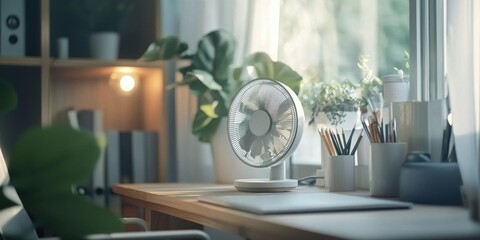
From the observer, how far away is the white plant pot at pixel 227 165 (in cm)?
258

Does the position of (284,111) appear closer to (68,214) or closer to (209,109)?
(209,109)

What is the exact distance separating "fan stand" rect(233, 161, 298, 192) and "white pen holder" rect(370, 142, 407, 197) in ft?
1.07

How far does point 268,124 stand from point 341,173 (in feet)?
0.83

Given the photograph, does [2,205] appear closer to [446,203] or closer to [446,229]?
[446,229]

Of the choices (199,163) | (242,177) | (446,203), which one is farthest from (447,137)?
(199,163)

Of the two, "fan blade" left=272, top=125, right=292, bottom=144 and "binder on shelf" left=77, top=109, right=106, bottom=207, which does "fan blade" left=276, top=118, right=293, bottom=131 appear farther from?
"binder on shelf" left=77, top=109, right=106, bottom=207

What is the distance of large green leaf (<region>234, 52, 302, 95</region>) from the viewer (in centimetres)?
246

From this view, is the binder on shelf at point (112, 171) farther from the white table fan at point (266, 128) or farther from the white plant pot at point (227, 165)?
the white table fan at point (266, 128)

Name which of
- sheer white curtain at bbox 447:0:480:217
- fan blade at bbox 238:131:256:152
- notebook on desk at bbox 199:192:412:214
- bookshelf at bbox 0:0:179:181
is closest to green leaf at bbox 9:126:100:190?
notebook on desk at bbox 199:192:412:214

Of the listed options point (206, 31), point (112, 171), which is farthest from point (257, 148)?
point (112, 171)

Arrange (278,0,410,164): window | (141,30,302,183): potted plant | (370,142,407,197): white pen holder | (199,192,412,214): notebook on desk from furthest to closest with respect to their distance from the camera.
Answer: (141,30,302,183): potted plant, (278,0,410,164): window, (370,142,407,197): white pen holder, (199,192,412,214): notebook on desk

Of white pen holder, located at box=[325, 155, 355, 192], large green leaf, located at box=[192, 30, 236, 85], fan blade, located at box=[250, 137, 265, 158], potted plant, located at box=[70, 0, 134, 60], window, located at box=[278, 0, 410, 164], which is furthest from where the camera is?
potted plant, located at box=[70, 0, 134, 60]

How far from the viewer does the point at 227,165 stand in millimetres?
2598

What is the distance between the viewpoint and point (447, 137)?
1.71 metres
